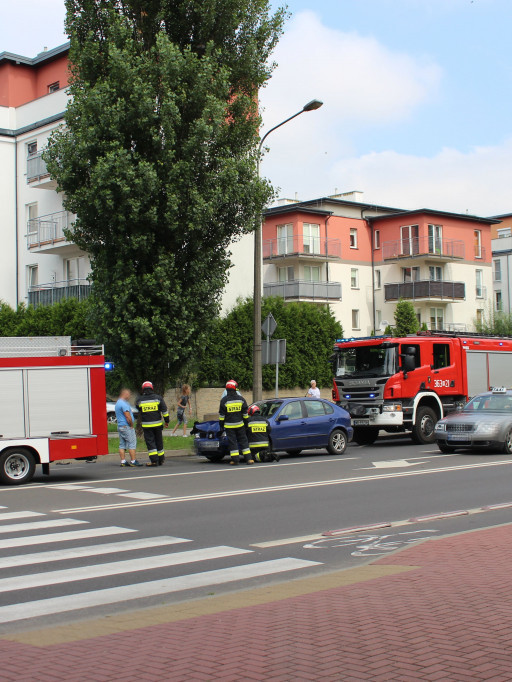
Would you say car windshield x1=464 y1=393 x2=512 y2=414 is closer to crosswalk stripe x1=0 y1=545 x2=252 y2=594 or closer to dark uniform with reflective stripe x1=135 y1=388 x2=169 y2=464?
dark uniform with reflective stripe x1=135 y1=388 x2=169 y2=464

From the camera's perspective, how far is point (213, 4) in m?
22.7

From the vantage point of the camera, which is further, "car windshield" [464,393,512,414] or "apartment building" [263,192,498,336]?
"apartment building" [263,192,498,336]

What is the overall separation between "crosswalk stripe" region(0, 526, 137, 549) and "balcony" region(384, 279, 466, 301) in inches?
1926

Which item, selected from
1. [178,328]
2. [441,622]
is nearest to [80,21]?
[178,328]

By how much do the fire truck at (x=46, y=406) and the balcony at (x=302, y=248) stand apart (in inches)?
1505

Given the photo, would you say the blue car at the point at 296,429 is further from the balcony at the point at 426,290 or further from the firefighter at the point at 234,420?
the balcony at the point at 426,290

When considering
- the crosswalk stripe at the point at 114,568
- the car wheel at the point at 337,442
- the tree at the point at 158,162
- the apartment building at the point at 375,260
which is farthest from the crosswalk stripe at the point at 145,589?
the apartment building at the point at 375,260

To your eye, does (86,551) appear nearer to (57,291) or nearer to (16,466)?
(16,466)

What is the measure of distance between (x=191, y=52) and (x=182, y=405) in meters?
11.1

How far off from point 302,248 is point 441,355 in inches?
1210

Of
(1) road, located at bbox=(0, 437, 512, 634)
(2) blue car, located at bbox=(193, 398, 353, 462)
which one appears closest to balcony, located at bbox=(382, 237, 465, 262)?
(2) blue car, located at bbox=(193, 398, 353, 462)

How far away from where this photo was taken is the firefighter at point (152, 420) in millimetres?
18000

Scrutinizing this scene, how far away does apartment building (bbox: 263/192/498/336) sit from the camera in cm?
5484

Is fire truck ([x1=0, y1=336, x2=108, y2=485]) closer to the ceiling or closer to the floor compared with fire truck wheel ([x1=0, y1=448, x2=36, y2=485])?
closer to the ceiling
